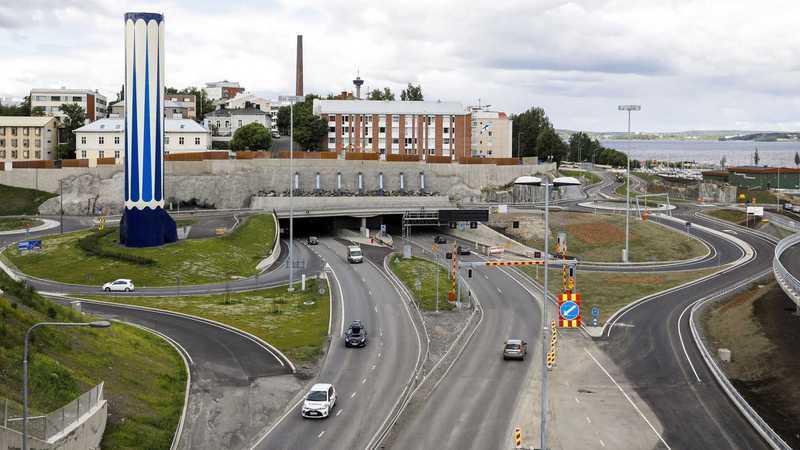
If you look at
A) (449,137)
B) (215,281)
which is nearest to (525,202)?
(449,137)

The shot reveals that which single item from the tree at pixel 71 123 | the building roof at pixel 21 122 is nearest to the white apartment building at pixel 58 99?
the tree at pixel 71 123

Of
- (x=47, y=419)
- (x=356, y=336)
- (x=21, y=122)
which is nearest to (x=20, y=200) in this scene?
(x=21, y=122)

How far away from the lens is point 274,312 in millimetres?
68375

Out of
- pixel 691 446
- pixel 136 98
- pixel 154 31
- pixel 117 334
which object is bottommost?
pixel 691 446

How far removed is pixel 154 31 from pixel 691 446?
67200mm

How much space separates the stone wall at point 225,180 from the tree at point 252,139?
119ft

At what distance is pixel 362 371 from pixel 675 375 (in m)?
19.9

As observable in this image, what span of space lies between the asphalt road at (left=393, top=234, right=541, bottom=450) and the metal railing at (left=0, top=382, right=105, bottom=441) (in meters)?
14.7

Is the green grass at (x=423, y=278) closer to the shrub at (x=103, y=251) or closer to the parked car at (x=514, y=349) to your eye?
the parked car at (x=514, y=349)

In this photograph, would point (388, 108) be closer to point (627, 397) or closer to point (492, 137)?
point (492, 137)

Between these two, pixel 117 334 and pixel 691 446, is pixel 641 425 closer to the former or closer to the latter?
pixel 691 446

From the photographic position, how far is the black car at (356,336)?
192ft

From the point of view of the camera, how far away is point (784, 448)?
130 ft

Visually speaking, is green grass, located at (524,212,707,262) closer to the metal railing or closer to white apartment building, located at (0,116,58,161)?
the metal railing
